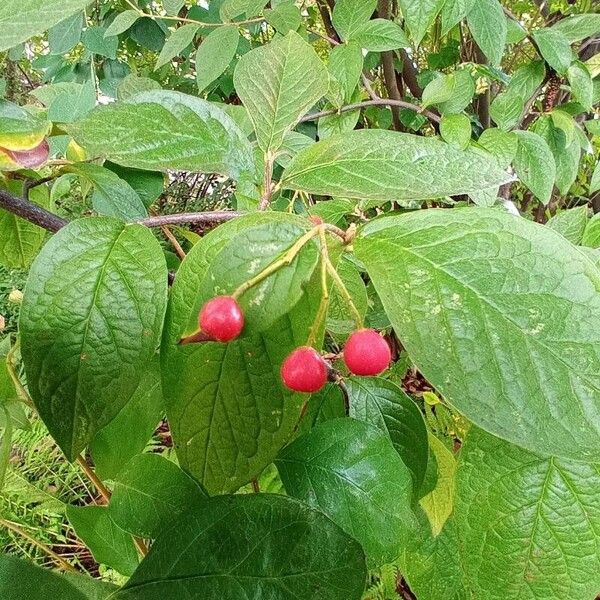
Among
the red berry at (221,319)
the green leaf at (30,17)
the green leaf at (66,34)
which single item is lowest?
the green leaf at (66,34)

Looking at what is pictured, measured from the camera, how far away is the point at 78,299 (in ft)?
0.85

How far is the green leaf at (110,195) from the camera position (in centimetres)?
36

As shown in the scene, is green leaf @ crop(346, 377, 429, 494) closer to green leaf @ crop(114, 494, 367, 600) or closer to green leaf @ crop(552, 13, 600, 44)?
green leaf @ crop(114, 494, 367, 600)

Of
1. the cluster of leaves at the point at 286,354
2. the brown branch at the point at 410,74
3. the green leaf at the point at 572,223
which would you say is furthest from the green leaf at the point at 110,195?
the brown branch at the point at 410,74

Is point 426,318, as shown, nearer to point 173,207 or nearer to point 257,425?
point 257,425

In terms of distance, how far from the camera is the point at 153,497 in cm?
32

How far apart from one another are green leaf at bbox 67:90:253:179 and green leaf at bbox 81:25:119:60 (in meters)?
1.02

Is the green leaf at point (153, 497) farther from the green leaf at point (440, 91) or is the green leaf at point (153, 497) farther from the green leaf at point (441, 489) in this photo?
the green leaf at point (440, 91)

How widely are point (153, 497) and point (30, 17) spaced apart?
235mm

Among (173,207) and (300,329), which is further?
(173,207)

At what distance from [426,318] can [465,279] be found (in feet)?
0.07

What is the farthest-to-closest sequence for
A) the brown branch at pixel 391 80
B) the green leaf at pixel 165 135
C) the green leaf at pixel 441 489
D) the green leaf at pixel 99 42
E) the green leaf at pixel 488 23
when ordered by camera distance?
the green leaf at pixel 99 42 → the brown branch at pixel 391 80 → the green leaf at pixel 488 23 → the green leaf at pixel 441 489 → the green leaf at pixel 165 135

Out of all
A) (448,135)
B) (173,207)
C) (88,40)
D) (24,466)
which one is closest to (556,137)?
(448,135)

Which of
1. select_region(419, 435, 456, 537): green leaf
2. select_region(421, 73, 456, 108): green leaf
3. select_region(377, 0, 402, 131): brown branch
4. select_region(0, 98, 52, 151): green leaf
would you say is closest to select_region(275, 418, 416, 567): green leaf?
select_region(419, 435, 456, 537): green leaf
